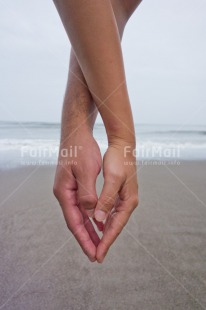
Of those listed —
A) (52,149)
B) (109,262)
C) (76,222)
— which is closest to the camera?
(76,222)

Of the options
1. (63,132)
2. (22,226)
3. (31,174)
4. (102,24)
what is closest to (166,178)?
(31,174)

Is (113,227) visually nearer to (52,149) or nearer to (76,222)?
(76,222)

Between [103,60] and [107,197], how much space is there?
296 mm

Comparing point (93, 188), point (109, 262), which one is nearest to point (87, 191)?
point (93, 188)

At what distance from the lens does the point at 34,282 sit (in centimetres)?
106

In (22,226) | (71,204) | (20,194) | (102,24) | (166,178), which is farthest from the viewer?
(166,178)

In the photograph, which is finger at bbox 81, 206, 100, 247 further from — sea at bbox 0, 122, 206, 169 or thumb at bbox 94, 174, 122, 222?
sea at bbox 0, 122, 206, 169

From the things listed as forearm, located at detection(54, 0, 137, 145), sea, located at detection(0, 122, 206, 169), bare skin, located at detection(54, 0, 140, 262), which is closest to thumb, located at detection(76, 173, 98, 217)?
bare skin, located at detection(54, 0, 140, 262)

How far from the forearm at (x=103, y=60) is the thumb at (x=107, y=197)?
0.12 metres

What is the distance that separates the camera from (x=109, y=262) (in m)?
1.20

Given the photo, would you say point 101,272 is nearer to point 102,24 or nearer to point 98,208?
point 98,208

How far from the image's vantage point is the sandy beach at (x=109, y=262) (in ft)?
3.22

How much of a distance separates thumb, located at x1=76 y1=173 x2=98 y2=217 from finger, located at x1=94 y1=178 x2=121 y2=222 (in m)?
0.02

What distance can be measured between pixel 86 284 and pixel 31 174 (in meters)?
2.05
